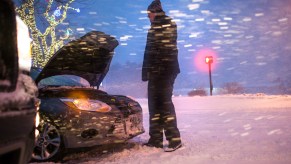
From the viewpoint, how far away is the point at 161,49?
16.3 feet

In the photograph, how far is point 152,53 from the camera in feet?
16.3

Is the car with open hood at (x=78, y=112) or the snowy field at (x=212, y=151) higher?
the car with open hood at (x=78, y=112)

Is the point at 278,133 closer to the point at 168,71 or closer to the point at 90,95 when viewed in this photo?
the point at 168,71

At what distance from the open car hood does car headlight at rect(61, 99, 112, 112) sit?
63cm

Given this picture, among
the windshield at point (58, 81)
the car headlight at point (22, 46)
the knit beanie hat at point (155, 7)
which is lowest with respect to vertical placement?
the windshield at point (58, 81)

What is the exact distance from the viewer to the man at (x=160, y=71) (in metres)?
4.96

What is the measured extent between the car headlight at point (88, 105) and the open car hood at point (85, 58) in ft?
2.08

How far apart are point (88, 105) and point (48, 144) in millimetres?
690

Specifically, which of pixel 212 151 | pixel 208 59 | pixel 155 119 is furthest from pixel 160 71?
pixel 208 59

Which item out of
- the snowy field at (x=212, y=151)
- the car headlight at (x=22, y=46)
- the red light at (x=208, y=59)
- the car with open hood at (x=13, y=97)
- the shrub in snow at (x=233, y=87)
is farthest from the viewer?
the shrub in snow at (x=233, y=87)

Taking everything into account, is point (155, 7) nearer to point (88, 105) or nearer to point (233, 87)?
point (88, 105)

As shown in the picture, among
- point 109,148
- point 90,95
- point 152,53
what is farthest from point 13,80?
point 109,148

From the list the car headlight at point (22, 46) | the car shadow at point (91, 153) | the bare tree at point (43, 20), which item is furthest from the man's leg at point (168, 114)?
the bare tree at point (43, 20)

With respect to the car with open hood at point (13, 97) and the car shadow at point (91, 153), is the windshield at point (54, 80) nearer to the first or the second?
the car shadow at point (91, 153)
